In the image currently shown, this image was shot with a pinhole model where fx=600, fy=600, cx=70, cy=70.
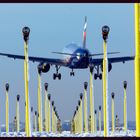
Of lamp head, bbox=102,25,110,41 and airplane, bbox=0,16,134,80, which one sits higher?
airplane, bbox=0,16,134,80

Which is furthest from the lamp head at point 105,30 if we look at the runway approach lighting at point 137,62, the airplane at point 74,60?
the airplane at point 74,60

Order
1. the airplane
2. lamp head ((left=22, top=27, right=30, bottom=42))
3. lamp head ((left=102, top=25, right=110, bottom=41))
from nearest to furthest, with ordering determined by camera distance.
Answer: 1. lamp head ((left=102, top=25, right=110, bottom=41))
2. lamp head ((left=22, top=27, right=30, bottom=42))
3. the airplane

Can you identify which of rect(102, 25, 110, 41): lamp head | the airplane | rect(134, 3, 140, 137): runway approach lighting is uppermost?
the airplane

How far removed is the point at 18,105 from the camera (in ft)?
210

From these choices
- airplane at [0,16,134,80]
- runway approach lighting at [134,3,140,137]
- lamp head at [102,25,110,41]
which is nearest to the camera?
runway approach lighting at [134,3,140,137]

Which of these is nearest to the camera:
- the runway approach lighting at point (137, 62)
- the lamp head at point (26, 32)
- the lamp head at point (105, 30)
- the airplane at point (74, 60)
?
the runway approach lighting at point (137, 62)

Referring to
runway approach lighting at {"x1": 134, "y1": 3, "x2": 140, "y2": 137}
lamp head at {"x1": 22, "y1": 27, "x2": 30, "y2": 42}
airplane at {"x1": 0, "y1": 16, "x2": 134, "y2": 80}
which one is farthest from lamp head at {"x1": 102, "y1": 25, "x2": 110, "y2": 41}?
airplane at {"x1": 0, "y1": 16, "x2": 134, "y2": 80}

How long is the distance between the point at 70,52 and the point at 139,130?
83.4 meters

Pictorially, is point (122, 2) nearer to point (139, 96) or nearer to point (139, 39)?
point (139, 39)

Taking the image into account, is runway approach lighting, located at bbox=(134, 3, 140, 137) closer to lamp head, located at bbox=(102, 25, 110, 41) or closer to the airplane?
lamp head, located at bbox=(102, 25, 110, 41)

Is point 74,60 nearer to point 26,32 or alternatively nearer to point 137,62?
point 26,32

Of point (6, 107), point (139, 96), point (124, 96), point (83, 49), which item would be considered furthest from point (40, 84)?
point (139, 96)

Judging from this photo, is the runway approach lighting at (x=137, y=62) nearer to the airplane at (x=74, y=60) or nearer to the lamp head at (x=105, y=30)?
the lamp head at (x=105, y=30)

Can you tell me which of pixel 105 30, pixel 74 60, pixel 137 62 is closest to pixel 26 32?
pixel 105 30
